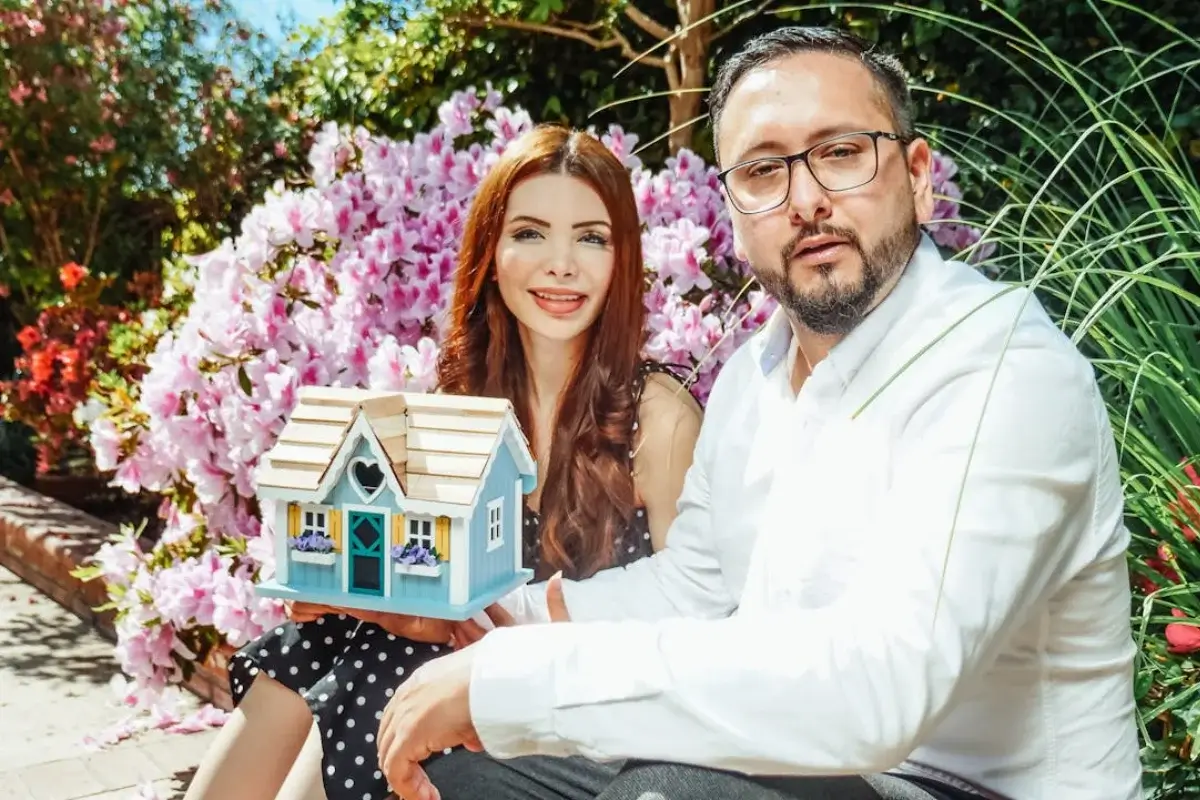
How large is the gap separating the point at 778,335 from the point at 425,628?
2.42 feet

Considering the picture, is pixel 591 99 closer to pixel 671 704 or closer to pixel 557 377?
pixel 557 377

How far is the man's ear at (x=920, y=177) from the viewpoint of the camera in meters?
1.73

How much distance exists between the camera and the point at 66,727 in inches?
149

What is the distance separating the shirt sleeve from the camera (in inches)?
50.3

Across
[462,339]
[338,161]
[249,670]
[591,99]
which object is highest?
[591,99]

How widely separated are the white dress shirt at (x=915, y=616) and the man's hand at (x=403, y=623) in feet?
1.66

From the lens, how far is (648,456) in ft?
8.08

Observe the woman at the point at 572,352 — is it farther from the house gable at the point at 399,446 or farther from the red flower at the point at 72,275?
the red flower at the point at 72,275

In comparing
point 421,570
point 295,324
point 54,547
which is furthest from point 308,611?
point 54,547

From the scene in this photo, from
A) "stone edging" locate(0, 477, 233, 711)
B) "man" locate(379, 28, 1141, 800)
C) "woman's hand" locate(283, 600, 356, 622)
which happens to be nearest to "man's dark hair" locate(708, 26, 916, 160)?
"man" locate(379, 28, 1141, 800)

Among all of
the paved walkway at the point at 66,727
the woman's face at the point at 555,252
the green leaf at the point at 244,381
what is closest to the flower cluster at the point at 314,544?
the woman's face at the point at 555,252

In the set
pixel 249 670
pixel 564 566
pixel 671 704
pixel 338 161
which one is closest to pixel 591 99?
pixel 338 161

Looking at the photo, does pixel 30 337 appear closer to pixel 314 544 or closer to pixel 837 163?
pixel 314 544

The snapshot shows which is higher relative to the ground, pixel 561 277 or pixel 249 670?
pixel 561 277
